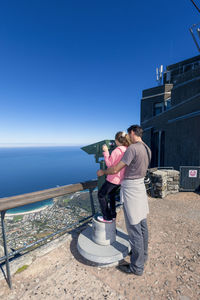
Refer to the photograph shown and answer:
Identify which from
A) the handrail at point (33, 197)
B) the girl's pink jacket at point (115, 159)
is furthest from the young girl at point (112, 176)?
the handrail at point (33, 197)

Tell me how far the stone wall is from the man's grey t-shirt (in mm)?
4543

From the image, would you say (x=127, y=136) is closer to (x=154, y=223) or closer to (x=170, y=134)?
(x=154, y=223)

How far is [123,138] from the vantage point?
7.91 ft

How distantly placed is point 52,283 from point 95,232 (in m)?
0.89

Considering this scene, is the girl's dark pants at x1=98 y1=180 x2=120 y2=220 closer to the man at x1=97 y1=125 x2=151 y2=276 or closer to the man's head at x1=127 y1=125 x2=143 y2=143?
the man at x1=97 y1=125 x2=151 y2=276

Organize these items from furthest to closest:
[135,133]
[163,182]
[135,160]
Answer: [163,182] → [135,133] → [135,160]

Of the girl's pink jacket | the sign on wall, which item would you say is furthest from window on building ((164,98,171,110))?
the girl's pink jacket

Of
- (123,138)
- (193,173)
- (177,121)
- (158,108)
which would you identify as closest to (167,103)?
(158,108)

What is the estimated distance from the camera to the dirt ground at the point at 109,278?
1.82 metres

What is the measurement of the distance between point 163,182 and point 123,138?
15.1ft

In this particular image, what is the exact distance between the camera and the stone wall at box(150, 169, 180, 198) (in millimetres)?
6039

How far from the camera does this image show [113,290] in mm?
1872

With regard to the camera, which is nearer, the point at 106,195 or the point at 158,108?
the point at 106,195

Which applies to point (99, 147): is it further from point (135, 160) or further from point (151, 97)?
point (151, 97)
